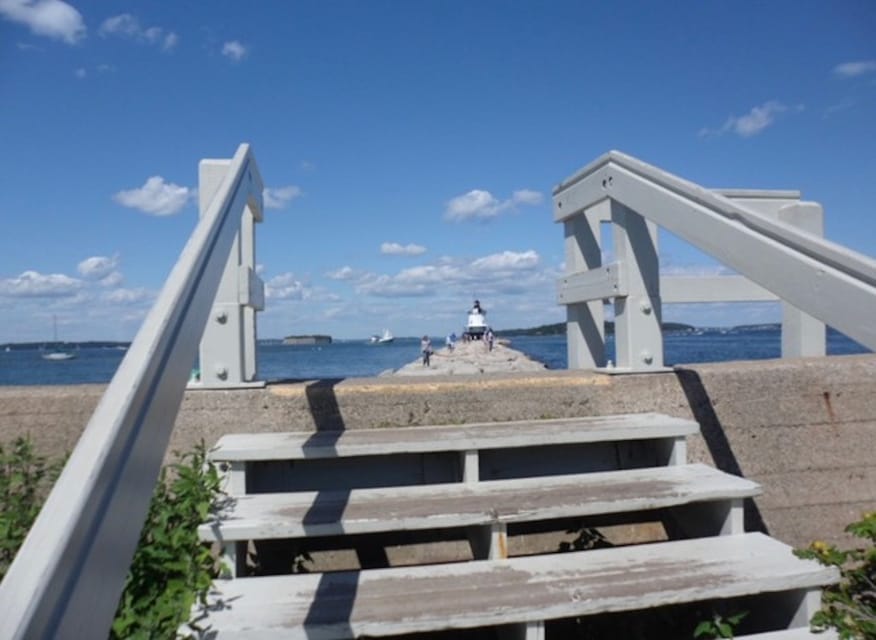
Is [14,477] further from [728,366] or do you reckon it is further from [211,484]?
[728,366]

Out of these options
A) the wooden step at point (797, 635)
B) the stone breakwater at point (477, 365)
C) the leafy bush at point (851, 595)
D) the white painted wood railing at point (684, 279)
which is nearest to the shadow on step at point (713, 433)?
the white painted wood railing at point (684, 279)

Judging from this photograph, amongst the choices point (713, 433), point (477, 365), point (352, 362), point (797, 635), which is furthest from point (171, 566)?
point (352, 362)

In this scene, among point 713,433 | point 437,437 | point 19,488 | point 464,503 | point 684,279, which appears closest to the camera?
point 464,503

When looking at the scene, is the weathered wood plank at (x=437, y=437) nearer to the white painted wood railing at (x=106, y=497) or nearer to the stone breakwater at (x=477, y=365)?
the white painted wood railing at (x=106, y=497)

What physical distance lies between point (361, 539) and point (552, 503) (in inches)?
35.7

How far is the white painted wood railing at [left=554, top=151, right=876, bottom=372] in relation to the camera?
60.4 inches

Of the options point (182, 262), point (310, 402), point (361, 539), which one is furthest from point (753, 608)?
point (182, 262)

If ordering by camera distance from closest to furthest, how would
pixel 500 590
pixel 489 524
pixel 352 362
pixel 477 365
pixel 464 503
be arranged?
1. pixel 500 590
2. pixel 489 524
3. pixel 464 503
4. pixel 477 365
5. pixel 352 362

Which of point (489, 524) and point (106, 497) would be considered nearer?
point (106, 497)

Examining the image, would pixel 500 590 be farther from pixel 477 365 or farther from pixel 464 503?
pixel 477 365

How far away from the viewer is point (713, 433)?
2.71 meters

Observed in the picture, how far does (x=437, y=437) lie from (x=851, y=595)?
5.08 feet

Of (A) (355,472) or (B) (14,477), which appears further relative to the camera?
(A) (355,472)

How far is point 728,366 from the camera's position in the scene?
285cm
